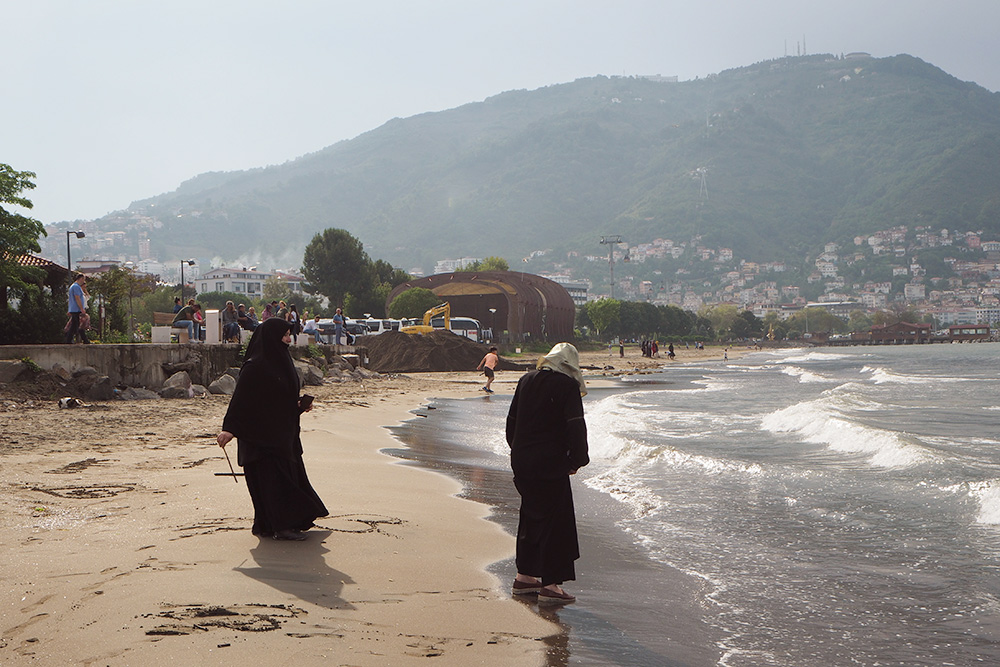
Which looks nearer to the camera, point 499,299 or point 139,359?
point 139,359

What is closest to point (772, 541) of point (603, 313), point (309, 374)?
point (309, 374)

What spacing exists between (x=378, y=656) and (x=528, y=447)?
184 cm

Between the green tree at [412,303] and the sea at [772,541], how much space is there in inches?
2447

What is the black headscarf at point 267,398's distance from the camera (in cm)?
600

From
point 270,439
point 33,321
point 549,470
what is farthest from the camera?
point 33,321

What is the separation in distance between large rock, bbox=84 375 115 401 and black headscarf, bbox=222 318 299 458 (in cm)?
1082

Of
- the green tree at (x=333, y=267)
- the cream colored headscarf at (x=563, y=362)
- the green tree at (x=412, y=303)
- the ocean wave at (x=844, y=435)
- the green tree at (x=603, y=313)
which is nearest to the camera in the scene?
the cream colored headscarf at (x=563, y=362)

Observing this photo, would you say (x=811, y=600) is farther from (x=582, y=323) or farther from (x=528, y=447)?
(x=582, y=323)

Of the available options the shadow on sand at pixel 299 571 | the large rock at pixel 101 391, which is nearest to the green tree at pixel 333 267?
the large rock at pixel 101 391

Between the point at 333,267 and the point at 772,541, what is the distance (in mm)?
80619

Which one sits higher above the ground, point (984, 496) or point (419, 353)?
point (419, 353)

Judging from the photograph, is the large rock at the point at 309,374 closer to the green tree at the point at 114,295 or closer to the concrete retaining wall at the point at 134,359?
the concrete retaining wall at the point at 134,359

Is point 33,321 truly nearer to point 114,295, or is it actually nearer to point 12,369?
point 12,369

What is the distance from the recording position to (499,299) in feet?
295
